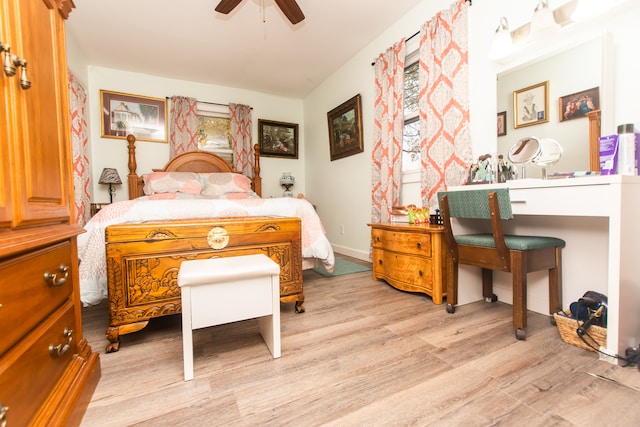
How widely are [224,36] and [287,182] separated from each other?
7.40ft

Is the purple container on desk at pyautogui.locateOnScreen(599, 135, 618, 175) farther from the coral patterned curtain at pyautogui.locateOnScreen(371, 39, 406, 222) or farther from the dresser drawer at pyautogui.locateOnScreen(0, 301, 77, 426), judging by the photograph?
the dresser drawer at pyautogui.locateOnScreen(0, 301, 77, 426)

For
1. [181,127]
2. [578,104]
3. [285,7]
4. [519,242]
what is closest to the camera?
[519,242]

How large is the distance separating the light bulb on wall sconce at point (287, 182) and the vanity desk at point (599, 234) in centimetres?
354

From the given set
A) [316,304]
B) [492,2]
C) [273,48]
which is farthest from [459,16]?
[316,304]

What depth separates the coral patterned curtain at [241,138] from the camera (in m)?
4.46

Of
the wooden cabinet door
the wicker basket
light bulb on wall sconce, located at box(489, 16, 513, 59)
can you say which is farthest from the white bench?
light bulb on wall sconce, located at box(489, 16, 513, 59)

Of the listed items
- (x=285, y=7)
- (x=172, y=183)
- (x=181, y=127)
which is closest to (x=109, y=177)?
(x=172, y=183)

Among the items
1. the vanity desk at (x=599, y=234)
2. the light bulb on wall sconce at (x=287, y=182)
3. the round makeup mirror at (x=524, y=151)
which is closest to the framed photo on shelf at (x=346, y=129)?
the light bulb on wall sconce at (x=287, y=182)

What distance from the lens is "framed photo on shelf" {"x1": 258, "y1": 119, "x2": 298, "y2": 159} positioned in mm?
4789

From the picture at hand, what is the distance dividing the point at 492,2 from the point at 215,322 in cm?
277

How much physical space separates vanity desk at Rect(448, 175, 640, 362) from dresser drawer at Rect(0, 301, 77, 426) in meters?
2.09

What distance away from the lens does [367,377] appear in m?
1.19

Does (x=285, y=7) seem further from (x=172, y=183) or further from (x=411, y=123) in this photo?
(x=172, y=183)

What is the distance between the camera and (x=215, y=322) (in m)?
1.24
